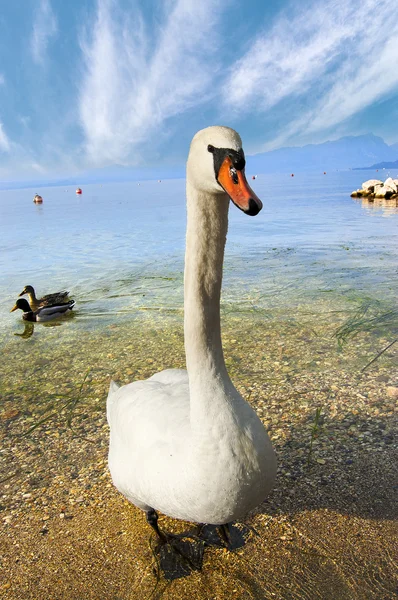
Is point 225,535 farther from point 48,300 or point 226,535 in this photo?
point 48,300

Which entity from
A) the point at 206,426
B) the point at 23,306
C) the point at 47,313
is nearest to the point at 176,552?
the point at 206,426

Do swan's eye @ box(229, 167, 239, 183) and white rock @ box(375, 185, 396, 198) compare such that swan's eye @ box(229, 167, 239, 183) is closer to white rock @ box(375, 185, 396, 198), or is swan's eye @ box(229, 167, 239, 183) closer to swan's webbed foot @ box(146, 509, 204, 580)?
swan's webbed foot @ box(146, 509, 204, 580)

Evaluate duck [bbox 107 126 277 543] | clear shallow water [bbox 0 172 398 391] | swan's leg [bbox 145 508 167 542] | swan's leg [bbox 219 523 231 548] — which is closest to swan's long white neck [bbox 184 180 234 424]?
duck [bbox 107 126 277 543]

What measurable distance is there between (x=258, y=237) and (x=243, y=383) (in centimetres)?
1397

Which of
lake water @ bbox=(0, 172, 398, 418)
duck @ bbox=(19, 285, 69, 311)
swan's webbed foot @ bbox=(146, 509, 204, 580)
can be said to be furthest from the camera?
duck @ bbox=(19, 285, 69, 311)

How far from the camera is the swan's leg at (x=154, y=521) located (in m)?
3.05

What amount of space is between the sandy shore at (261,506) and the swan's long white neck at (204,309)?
1277mm

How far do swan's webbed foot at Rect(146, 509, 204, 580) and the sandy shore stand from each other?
0.07 metres

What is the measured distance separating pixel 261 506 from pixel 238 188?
2492 mm

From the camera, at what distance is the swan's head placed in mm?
1930

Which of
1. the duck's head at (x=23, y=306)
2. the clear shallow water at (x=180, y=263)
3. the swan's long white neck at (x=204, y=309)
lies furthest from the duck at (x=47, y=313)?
the swan's long white neck at (x=204, y=309)

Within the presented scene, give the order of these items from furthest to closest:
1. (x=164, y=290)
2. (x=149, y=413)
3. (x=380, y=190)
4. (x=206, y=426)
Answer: (x=380, y=190) → (x=164, y=290) → (x=149, y=413) → (x=206, y=426)

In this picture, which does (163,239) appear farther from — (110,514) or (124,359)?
(110,514)

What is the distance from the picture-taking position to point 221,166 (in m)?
2.04
